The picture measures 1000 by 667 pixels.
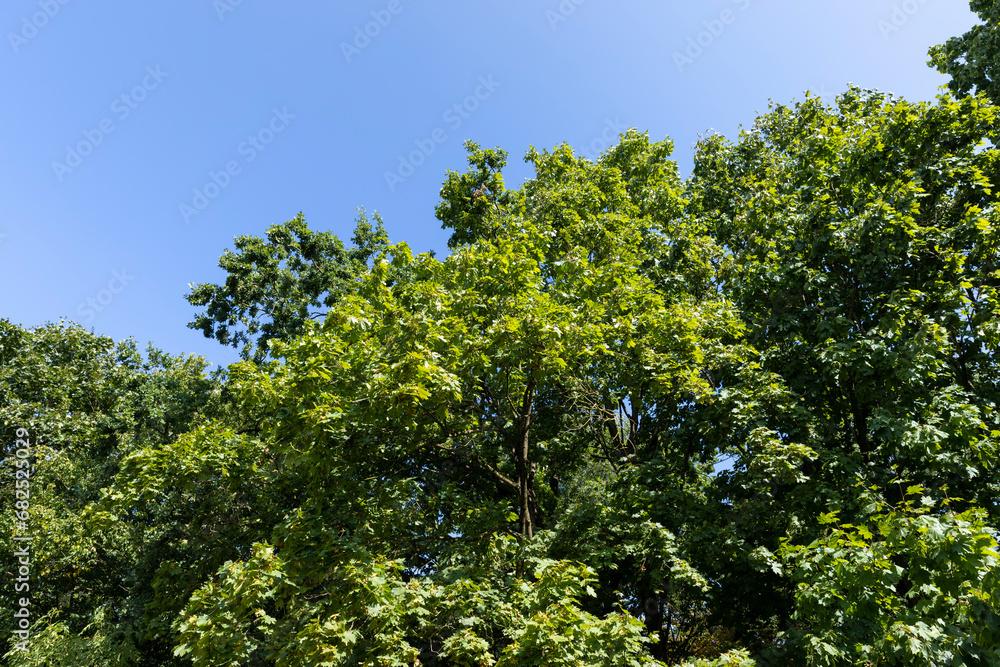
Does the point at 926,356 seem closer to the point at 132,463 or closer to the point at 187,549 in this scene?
the point at 132,463

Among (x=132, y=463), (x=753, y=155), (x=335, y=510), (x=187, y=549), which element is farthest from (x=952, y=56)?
(x=187, y=549)

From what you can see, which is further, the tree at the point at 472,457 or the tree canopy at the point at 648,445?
the tree at the point at 472,457

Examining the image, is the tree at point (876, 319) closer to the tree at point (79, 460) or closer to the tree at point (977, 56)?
the tree at point (977, 56)

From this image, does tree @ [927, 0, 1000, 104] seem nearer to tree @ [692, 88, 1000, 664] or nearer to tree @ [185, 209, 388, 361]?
tree @ [692, 88, 1000, 664]

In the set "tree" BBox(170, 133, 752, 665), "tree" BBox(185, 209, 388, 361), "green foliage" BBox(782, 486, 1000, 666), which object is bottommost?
"green foliage" BBox(782, 486, 1000, 666)

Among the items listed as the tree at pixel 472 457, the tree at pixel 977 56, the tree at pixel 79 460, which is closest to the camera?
the tree at pixel 472 457

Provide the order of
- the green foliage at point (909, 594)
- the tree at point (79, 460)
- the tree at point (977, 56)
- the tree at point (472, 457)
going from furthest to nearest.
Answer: the tree at point (79, 460), the tree at point (977, 56), the tree at point (472, 457), the green foliage at point (909, 594)

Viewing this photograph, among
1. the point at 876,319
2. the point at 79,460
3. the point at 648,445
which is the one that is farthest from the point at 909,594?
the point at 79,460

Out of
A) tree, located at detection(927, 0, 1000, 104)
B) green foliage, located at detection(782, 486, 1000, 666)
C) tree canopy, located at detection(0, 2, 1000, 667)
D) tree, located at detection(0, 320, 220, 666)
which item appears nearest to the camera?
green foliage, located at detection(782, 486, 1000, 666)

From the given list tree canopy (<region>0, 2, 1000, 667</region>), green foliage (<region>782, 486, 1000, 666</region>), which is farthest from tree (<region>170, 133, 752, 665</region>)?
green foliage (<region>782, 486, 1000, 666</region>)

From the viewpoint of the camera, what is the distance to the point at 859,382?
959 cm

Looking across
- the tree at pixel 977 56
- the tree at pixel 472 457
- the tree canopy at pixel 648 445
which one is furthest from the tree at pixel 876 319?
the tree at pixel 977 56

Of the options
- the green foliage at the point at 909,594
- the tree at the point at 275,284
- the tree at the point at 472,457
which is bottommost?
the green foliage at the point at 909,594

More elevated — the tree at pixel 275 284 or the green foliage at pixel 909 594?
the tree at pixel 275 284
